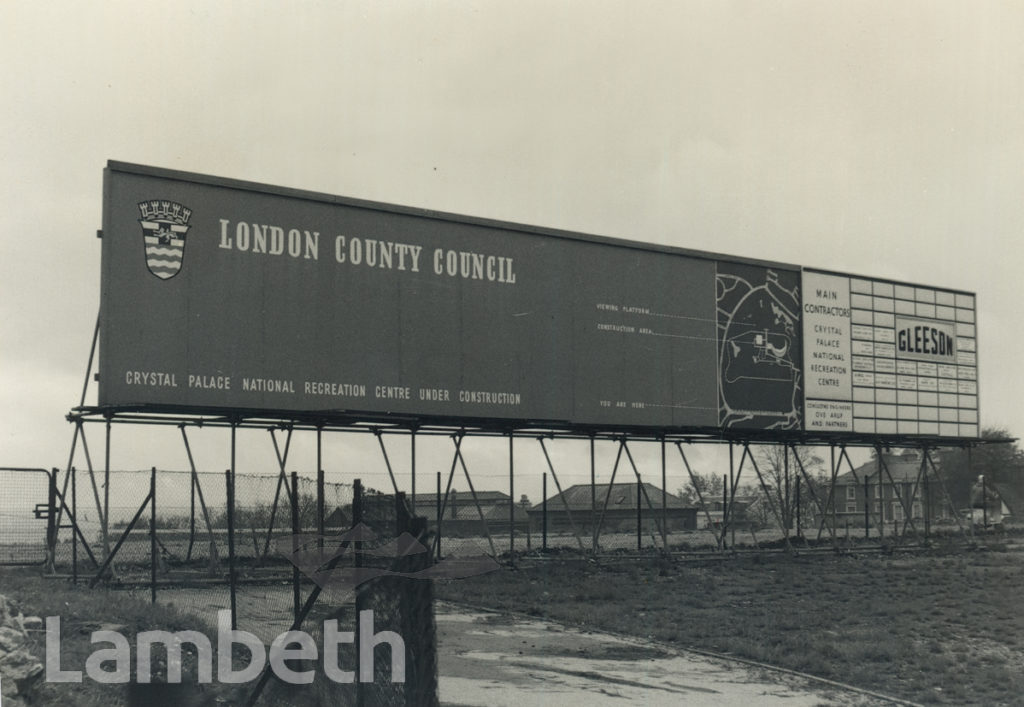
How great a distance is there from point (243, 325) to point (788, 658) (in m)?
10.9

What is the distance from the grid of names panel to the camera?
27.7 metres

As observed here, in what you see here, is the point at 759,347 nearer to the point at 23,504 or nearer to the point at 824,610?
the point at 824,610

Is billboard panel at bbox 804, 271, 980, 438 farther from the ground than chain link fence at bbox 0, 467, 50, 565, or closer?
farther from the ground

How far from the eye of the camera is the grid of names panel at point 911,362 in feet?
90.9

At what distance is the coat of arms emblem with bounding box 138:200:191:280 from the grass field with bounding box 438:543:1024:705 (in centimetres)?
732

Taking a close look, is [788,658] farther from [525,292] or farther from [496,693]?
[525,292]

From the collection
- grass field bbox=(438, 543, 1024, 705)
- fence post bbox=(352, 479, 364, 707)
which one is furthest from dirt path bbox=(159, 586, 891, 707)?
fence post bbox=(352, 479, 364, 707)

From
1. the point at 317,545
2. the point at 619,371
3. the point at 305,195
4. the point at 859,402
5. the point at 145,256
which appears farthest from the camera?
the point at 859,402

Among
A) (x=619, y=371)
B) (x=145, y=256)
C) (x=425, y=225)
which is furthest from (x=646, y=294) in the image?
(x=145, y=256)

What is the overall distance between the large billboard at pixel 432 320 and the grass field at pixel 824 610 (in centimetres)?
368

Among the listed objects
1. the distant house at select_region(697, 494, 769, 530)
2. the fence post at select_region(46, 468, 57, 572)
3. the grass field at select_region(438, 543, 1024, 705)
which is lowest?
the distant house at select_region(697, 494, 769, 530)

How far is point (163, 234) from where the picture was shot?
17.8 m

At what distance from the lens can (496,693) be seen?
9922mm

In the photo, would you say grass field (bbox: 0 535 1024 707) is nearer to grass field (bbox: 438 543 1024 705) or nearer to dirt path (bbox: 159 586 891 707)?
grass field (bbox: 438 543 1024 705)
